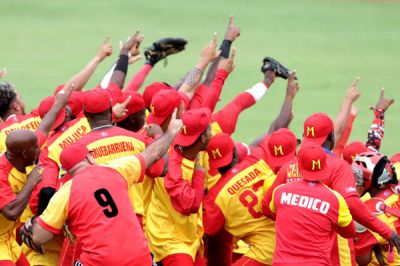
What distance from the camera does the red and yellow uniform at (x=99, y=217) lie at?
809 cm

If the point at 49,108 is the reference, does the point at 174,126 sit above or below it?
above

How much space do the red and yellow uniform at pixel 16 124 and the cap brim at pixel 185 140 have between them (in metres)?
1.96

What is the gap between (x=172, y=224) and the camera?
945 centimetres

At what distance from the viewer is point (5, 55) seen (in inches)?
893

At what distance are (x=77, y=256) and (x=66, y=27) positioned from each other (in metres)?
17.4

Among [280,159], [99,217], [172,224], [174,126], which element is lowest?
[172,224]

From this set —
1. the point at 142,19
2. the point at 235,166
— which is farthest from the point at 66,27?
the point at 235,166

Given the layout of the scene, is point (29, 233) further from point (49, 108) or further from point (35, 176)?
point (49, 108)

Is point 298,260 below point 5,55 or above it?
above

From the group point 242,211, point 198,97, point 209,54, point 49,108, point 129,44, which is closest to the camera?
point 242,211

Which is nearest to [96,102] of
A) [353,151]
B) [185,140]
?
[185,140]

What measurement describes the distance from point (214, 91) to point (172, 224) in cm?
209

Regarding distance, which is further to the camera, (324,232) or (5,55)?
(5,55)

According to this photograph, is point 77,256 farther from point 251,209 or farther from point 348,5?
point 348,5
